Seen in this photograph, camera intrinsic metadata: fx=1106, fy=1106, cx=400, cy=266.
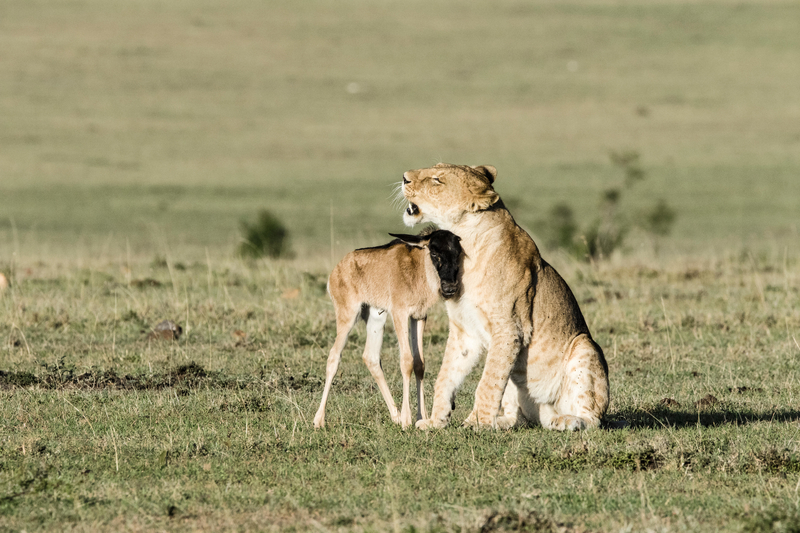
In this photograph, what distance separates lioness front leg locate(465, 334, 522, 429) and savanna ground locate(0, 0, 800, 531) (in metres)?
Answer: 0.25

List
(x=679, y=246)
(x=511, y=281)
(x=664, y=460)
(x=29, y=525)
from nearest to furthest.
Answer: (x=29, y=525), (x=664, y=460), (x=511, y=281), (x=679, y=246)

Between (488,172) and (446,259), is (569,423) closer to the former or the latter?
(446,259)

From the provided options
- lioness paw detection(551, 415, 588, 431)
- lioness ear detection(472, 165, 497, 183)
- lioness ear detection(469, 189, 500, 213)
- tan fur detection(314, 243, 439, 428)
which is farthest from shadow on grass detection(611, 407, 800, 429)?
lioness ear detection(472, 165, 497, 183)

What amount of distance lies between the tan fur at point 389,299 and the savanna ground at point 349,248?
0.40 m

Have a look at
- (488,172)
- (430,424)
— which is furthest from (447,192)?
(430,424)

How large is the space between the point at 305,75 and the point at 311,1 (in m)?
26.9

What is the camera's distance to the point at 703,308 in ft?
48.9

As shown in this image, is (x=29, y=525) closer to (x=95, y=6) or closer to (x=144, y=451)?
(x=144, y=451)

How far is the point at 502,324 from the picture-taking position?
790 centimetres

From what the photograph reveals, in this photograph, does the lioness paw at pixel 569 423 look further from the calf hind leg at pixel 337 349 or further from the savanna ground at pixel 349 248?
the calf hind leg at pixel 337 349

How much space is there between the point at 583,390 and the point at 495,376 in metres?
0.71

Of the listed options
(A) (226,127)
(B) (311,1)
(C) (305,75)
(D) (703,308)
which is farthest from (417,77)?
(D) (703,308)

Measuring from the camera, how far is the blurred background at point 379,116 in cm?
4403

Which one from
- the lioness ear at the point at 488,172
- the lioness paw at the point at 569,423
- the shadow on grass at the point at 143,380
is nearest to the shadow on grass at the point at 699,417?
the lioness paw at the point at 569,423
